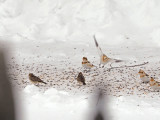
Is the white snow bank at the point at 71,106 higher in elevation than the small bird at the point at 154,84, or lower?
lower

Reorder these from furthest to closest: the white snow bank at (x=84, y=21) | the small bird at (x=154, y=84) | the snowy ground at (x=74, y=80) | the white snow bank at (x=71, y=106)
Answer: the white snow bank at (x=84, y=21) → the small bird at (x=154, y=84) → the snowy ground at (x=74, y=80) → the white snow bank at (x=71, y=106)

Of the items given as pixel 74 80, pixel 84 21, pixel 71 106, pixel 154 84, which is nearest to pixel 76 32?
pixel 84 21

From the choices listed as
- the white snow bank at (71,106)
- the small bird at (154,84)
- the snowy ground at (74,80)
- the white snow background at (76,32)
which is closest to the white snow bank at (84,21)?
the white snow background at (76,32)

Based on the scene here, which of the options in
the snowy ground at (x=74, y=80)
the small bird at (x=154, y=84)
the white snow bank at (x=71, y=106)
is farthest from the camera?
the small bird at (x=154, y=84)

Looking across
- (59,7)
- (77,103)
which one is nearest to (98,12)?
(59,7)

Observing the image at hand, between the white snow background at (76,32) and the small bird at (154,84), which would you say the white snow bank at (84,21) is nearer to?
the white snow background at (76,32)

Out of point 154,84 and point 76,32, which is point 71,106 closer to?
point 154,84

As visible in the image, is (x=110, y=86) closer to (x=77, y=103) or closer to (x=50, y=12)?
(x=77, y=103)

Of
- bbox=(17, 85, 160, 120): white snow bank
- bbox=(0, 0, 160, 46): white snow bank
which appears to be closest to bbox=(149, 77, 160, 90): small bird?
bbox=(17, 85, 160, 120): white snow bank
